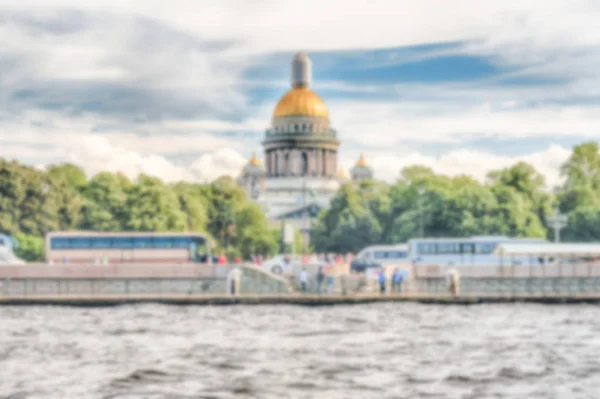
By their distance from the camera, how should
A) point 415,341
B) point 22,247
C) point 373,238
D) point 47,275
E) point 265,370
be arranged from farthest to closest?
point 373,238
point 22,247
point 47,275
point 415,341
point 265,370

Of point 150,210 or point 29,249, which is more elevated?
point 150,210

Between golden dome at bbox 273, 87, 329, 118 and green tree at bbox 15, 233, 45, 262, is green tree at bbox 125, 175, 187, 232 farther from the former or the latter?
golden dome at bbox 273, 87, 329, 118

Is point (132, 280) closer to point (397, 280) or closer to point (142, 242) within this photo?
point (397, 280)

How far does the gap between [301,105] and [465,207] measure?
78941mm

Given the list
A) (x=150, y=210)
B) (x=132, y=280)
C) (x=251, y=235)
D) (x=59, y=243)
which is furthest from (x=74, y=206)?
(x=132, y=280)

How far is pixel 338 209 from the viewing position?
380 ft

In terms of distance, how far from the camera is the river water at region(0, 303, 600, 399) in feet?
81.7

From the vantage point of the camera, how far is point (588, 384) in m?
25.3

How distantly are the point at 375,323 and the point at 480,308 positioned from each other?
8.57 meters

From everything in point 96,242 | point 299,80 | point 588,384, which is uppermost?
point 299,80

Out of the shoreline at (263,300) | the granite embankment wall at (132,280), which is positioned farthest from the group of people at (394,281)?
the granite embankment wall at (132,280)

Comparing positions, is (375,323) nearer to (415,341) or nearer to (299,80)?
(415,341)

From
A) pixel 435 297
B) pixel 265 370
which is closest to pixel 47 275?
pixel 435 297

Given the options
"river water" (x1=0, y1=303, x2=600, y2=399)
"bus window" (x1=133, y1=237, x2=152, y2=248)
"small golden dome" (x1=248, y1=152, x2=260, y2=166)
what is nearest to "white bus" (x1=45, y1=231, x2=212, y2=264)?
"bus window" (x1=133, y1=237, x2=152, y2=248)
